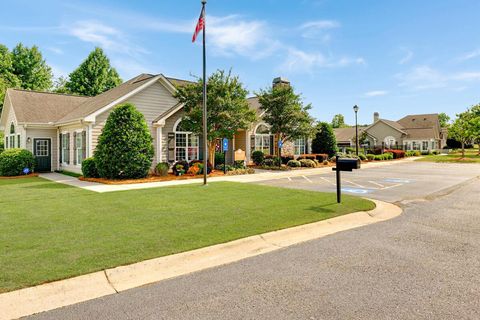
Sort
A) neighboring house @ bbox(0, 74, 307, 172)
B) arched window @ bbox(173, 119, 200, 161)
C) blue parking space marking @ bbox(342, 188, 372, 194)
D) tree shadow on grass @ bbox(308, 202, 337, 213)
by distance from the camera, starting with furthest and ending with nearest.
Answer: arched window @ bbox(173, 119, 200, 161)
neighboring house @ bbox(0, 74, 307, 172)
blue parking space marking @ bbox(342, 188, 372, 194)
tree shadow on grass @ bbox(308, 202, 337, 213)

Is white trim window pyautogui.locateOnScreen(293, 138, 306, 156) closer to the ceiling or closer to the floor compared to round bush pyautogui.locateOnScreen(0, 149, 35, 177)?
closer to the ceiling

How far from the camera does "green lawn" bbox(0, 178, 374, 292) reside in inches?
181

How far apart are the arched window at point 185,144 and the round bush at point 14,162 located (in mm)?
9822

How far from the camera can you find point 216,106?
18469 millimetres

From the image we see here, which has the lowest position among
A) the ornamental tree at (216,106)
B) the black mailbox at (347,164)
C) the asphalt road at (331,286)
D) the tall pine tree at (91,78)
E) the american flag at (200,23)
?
the asphalt road at (331,286)

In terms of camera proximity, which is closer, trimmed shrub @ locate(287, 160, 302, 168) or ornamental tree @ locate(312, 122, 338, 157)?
trimmed shrub @ locate(287, 160, 302, 168)

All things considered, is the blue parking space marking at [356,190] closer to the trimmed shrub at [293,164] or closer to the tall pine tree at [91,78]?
the trimmed shrub at [293,164]

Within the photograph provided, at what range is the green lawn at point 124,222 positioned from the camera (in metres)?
4.59

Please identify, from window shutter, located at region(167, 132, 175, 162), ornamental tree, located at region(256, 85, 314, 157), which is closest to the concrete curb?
window shutter, located at region(167, 132, 175, 162)

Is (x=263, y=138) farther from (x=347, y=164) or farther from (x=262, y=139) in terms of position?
(x=347, y=164)

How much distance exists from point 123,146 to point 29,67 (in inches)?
1758

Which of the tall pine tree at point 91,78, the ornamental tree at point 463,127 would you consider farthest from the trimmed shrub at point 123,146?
the ornamental tree at point 463,127

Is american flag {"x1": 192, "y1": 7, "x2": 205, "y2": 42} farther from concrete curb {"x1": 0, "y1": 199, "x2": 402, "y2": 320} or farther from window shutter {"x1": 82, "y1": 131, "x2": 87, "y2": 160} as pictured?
concrete curb {"x1": 0, "y1": 199, "x2": 402, "y2": 320}

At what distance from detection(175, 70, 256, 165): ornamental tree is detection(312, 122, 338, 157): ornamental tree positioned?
14.1 metres
